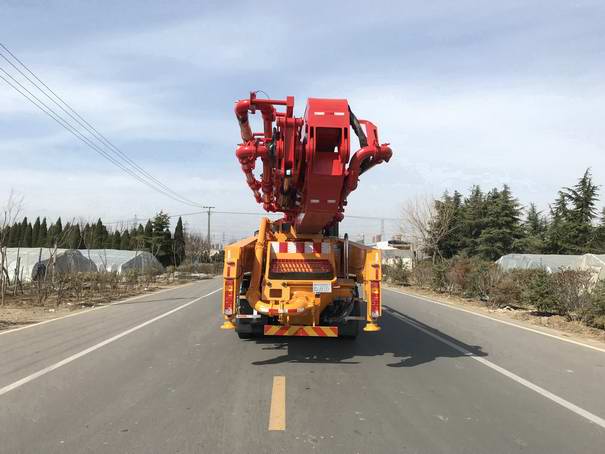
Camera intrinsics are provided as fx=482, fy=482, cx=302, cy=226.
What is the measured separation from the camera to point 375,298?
26.4 feet

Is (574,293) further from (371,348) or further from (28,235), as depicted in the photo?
(28,235)

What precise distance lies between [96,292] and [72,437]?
18.9 m

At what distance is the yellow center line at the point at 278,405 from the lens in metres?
4.81

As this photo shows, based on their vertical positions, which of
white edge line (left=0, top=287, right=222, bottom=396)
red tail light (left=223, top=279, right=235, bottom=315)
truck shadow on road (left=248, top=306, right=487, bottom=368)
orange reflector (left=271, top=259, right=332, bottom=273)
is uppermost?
orange reflector (left=271, top=259, right=332, bottom=273)

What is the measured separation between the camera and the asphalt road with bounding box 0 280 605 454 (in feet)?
14.6

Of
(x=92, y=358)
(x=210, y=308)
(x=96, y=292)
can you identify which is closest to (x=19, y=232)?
(x=96, y=292)

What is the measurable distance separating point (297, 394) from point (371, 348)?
3.33m

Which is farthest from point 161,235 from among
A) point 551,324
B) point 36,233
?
point 551,324

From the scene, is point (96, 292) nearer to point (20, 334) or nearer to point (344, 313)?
point (20, 334)

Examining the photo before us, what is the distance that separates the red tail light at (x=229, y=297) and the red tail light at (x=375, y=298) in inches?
90.7

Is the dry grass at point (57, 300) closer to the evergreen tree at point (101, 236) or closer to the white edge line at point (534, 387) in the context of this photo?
the white edge line at point (534, 387)

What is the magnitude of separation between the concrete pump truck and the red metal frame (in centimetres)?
1

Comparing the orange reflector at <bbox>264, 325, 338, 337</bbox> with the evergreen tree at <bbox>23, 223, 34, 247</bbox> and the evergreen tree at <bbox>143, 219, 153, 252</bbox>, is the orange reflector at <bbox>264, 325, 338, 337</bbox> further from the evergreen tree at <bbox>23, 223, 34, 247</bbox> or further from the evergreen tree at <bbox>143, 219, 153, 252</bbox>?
the evergreen tree at <bbox>23, 223, 34, 247</bbox>

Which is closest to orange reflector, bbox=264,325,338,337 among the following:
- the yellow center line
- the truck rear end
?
the truck rear end
